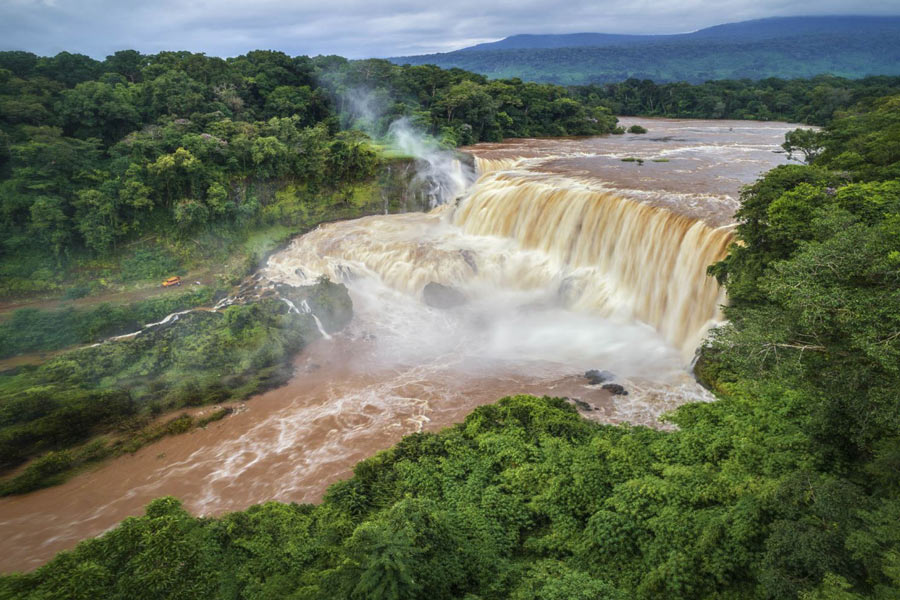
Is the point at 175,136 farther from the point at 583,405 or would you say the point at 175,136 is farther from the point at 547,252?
the point at 583,405

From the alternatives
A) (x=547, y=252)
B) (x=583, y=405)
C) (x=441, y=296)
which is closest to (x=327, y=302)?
(x=441, y=296)

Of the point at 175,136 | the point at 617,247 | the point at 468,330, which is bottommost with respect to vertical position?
the point at 468,330

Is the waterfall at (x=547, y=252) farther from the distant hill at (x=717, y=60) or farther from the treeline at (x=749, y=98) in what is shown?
the distant hill at (x=717, y=60)

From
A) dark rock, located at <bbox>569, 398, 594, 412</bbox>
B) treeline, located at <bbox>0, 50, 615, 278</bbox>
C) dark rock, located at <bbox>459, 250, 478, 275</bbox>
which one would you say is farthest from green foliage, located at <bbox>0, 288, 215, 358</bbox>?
dark rock, located at <bbox>569, 398, 594, 412</bbox>

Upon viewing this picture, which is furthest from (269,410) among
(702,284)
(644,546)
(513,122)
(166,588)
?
(513,122)

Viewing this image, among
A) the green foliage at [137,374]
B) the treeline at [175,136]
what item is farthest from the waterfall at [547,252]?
the treeline at [175,136]

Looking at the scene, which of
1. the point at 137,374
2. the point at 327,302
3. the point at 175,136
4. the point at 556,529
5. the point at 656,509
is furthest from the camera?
the point at 175,136
